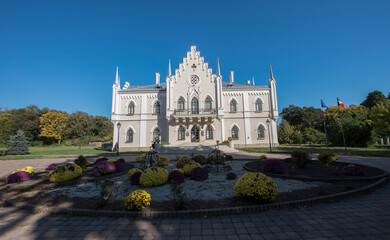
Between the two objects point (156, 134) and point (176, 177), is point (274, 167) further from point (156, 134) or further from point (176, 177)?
point (156, 134)

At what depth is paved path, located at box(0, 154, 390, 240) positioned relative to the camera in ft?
10.5

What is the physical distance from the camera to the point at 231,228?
3.47 m

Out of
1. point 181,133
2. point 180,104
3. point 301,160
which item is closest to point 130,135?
point 181,133

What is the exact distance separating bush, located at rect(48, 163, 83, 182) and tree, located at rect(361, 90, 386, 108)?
60.1 metres

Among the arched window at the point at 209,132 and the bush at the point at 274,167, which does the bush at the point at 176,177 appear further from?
the arched window at the point at 209,132

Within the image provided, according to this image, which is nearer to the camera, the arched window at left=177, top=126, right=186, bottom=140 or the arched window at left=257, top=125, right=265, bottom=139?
the arched window at left=177, top=126, right=186, bottom=140

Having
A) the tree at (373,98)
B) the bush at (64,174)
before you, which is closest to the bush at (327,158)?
the bush at (64,174)


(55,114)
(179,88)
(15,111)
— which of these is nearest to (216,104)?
(179,88)

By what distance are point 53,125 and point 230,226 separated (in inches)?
2250

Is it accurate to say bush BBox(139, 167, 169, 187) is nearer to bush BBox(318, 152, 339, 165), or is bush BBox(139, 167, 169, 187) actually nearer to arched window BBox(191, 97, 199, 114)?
bush BBox(318, 152, 339, 165)

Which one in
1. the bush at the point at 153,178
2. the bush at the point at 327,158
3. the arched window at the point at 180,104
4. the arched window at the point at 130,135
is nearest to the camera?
the bush at the point at 153,178

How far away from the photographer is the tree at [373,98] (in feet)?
133

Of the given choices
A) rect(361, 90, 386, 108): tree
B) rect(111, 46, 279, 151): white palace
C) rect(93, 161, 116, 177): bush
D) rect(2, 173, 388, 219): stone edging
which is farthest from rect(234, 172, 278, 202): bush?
rect(361, 90, 386, 108): tree

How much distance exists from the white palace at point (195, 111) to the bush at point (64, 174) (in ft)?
58.6
